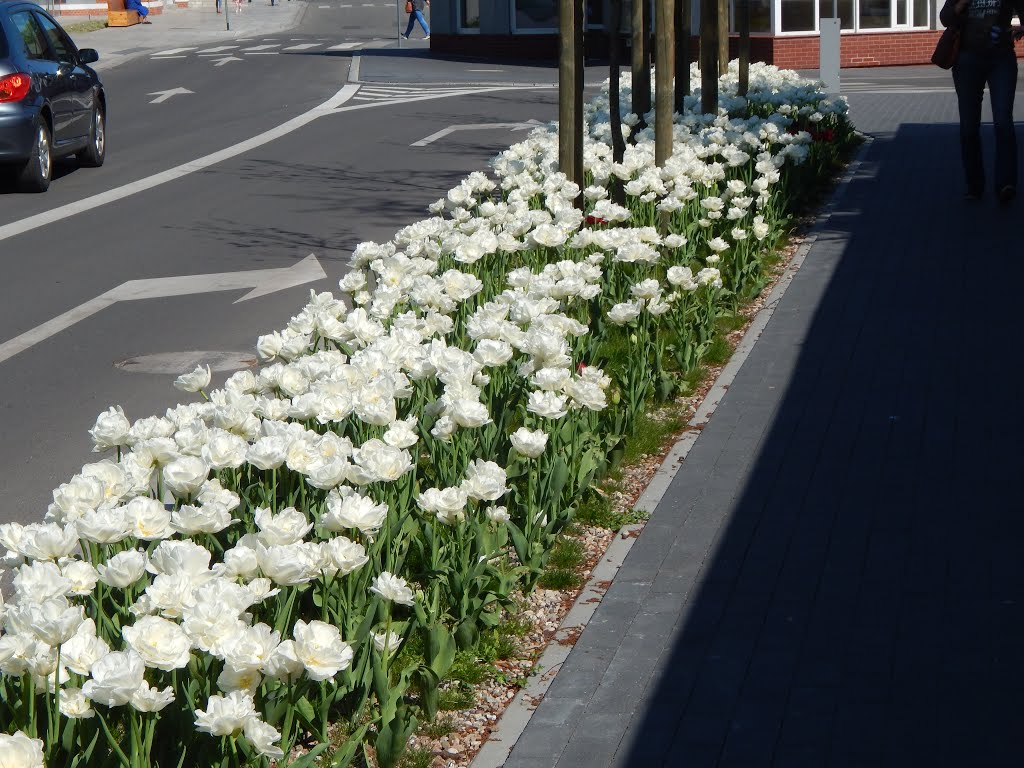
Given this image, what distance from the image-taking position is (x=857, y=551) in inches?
203

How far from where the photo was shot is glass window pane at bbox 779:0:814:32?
3372cm

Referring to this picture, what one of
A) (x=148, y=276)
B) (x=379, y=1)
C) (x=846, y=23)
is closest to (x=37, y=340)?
(x=148, y=276)

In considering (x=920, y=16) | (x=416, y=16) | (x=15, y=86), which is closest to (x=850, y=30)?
(x=920, y=16)

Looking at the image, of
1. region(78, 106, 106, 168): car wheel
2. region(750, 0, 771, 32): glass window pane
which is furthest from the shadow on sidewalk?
region(750, 0, 771, 32): glass window pane

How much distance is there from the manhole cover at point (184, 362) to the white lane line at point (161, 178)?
5190 millimetres

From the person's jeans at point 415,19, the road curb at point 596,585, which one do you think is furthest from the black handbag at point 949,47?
the person's jeans at point 415,19

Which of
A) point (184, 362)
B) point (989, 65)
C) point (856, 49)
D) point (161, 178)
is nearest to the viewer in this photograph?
point (184, 362)

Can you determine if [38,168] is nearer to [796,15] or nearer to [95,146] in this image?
[95,146]

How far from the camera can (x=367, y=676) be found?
3.83 m

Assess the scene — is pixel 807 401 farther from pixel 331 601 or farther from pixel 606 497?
pixel 331 601

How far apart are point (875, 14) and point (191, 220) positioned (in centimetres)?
2432

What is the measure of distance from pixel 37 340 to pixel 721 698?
20.4ft

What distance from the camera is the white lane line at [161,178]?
1392cm

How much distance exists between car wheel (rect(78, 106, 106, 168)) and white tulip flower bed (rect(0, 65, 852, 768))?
11204mm
